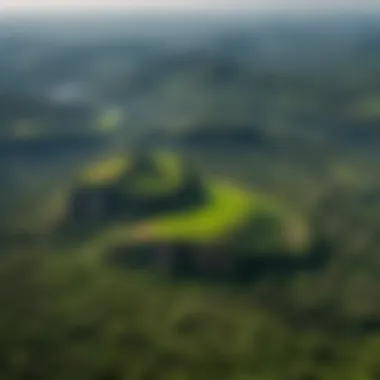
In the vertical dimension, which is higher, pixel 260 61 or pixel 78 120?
pixel 260 61

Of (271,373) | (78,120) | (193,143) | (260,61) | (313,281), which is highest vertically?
(260,61)

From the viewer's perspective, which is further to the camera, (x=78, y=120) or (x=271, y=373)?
(x=78, y=120)

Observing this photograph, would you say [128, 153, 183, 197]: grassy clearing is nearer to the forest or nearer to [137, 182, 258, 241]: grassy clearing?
the forest

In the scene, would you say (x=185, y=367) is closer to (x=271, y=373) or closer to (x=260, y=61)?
(x=271, y=373)

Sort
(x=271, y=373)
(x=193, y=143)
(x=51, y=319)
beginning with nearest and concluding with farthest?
1. (x=271, y=373)
2. (x=51, y=319)
3. (x=193, y=143)

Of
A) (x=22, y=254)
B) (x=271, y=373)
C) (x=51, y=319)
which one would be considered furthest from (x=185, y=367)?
(x=22, y=254)

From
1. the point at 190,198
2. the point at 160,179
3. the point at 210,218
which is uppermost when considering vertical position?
the point at 160,179

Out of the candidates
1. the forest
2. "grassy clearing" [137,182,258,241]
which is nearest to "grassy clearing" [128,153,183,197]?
the forest

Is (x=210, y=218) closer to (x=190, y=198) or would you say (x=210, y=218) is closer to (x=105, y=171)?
(x=190, y=198)

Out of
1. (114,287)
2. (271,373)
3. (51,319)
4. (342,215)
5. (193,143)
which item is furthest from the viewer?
(193,143)

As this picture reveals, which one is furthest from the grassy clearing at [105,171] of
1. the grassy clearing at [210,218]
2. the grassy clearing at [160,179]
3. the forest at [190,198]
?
the grassy clearing at [210,218]

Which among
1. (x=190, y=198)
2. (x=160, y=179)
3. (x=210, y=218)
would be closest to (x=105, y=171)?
(x=160, y=179)
